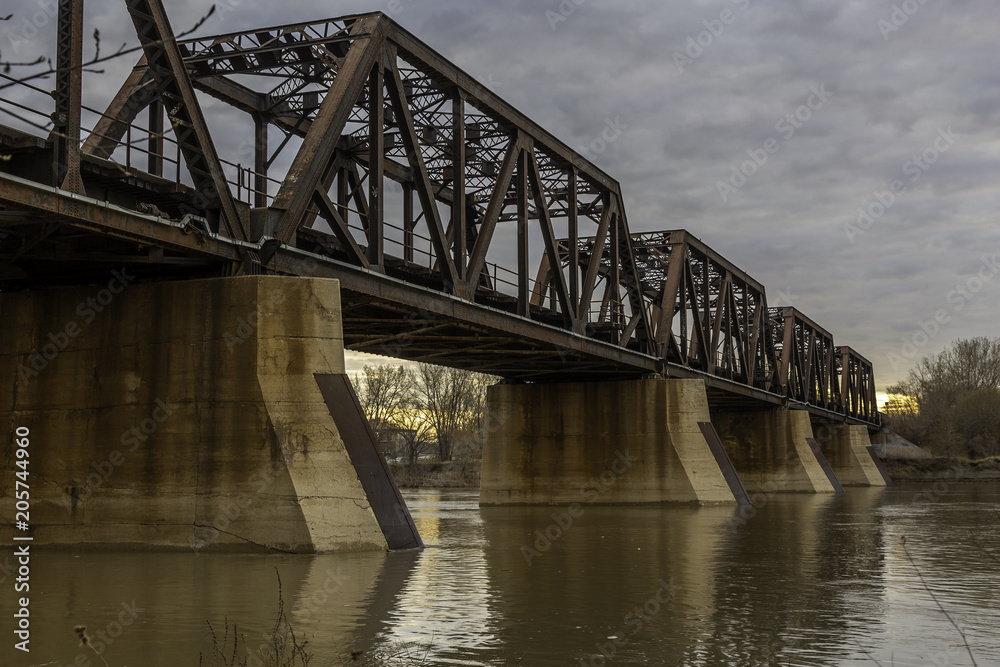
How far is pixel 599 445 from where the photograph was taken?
45.4 meters

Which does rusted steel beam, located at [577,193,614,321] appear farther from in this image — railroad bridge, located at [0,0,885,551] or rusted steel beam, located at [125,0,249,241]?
rusted steel beam, located at [125,0,249,241]

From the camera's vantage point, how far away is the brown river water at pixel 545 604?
10797 millimetres

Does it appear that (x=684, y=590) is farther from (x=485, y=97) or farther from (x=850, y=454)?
(x=850, y=454)

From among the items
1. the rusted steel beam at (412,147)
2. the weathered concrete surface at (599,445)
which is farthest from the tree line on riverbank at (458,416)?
the rusted steel beam at (412,147)

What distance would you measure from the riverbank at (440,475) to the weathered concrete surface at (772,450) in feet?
73.9

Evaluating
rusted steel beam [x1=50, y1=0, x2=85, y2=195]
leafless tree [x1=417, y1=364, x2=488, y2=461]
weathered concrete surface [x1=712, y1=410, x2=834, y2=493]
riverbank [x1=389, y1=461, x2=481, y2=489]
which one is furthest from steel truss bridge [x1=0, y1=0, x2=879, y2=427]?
leafless tree [x1=417, y1=364, x2=488, y2=461]

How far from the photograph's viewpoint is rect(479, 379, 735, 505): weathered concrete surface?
145 feet

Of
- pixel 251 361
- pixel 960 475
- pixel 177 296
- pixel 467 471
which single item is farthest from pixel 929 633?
pixel 960 475

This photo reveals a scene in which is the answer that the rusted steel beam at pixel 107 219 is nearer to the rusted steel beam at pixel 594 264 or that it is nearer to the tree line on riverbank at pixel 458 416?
the rusted steel beam at pixel 594 264

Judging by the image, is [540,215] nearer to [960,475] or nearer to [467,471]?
[467,471]
